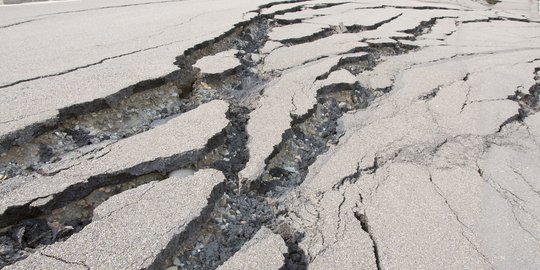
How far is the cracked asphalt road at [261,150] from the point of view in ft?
5.97

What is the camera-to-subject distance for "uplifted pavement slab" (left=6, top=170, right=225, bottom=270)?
160cm

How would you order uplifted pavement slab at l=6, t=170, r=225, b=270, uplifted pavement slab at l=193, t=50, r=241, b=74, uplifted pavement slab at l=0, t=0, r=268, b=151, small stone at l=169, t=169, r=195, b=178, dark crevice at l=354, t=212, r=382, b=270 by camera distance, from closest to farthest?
uplifted pavement slab at l=6, t=170, r=225, b=270, dark crevice at l=354, t=212, r=382, b=270, small stone at l=169, t=169, r=195, b=178, uplifted pavement slab at l=0, t=0, r=268, b=151, uplifted pavement slab at l=193, t=50, r=241, b=74

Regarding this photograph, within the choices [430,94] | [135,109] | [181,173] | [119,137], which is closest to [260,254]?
[181,173]

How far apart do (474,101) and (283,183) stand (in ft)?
7.07

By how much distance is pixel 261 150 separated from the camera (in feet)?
8.25

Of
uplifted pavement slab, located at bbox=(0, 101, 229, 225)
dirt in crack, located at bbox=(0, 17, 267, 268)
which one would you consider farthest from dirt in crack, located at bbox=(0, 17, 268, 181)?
uplifted pavement slab, located at bbox=(0, 101, 229, 225)

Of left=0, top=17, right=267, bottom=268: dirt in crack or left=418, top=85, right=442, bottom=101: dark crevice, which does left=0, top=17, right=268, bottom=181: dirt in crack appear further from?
left=418, top=85, right=442, bottom=101: dark crevice

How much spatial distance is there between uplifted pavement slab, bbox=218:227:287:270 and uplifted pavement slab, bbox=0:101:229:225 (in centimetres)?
70

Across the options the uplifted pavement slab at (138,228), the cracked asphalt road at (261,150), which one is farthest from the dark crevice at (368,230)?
the uplifted pavement slab at (138,228)

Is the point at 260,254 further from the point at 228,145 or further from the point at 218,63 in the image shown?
the point at 218,63

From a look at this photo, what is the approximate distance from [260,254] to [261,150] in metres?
0.87

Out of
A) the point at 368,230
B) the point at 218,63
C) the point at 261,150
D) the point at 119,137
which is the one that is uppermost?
the point at 218,63

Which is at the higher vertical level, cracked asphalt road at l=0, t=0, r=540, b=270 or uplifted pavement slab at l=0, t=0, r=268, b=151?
uplifted pavement slab at l=0, t=0, r=268, b=151

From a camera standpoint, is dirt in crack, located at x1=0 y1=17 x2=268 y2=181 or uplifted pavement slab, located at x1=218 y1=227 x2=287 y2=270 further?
dirt in crack, located at x1=0 y1=17 x2=268 y2=181
